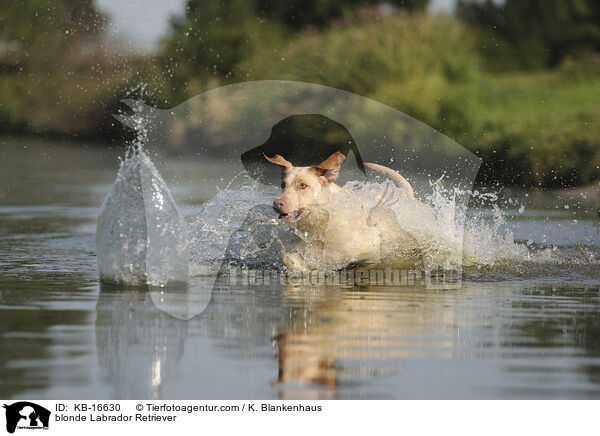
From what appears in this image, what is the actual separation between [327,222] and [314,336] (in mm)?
2408

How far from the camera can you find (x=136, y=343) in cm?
527

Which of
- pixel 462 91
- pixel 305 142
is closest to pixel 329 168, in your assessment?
pixel 305 142

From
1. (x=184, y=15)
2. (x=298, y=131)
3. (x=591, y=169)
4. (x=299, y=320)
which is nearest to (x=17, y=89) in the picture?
(x=184, y=15)

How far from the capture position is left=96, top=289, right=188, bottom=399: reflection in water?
4.56 m

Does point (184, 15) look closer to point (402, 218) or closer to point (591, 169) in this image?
point (591, 169)

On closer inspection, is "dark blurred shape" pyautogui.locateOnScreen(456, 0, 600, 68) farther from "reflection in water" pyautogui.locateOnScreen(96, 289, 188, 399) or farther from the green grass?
"reflection in water" pyautogui.locateOnScreen(96, 289, 188, 399)

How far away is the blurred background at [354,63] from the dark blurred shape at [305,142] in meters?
1.30

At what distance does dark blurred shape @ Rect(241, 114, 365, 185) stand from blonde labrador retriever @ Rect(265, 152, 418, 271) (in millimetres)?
8816

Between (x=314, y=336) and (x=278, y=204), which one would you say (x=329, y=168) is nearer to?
(x=278, y=204)

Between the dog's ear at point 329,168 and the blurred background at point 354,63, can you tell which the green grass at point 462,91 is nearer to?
the blurred background at point 354,63

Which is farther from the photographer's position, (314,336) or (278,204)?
(278,204)
